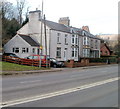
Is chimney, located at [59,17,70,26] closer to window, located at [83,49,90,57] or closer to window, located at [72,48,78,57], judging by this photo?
window, located at [72,48,78,57]

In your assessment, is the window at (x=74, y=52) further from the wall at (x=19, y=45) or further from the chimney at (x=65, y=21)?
the wall at (x=19, y=45)

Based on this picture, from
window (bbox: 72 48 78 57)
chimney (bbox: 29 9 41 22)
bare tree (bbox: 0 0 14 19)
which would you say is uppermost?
bare tree (bbox: 0 0 14 19)

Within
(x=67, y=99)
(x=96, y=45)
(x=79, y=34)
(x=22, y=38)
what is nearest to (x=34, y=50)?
(x=22, y=38)

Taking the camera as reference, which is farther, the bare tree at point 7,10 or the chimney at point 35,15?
the bare tree at point 7,10

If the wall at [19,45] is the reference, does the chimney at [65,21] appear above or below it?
above

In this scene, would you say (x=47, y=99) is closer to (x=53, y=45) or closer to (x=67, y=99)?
(x=67, y=99)

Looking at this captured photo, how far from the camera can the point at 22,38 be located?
39656 millimetres

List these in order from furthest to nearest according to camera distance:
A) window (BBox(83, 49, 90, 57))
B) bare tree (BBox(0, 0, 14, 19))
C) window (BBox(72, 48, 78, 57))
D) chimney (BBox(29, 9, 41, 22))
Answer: bare tree (BBox(0, 0, 14, 19)), window (BBox(83, 49, 90, 57)), window (BBox(72, 48, 78, 57)), chimney (BBox(29, 9, 41, 22))

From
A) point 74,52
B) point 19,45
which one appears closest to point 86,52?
point 74,52

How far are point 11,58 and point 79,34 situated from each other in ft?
70.1

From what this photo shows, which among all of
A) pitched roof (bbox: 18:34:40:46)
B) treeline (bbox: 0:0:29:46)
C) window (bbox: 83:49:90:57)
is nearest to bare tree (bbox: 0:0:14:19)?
treeline (bbox: 0:0:29:46)

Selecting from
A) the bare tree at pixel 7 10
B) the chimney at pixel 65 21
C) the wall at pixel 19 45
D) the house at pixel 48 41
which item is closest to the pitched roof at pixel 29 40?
the house at pixel 48 41

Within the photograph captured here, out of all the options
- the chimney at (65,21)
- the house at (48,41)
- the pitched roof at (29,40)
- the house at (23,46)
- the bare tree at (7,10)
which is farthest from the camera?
the bare tree at (7,10)

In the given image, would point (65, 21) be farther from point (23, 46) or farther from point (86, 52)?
point (23, 46)
